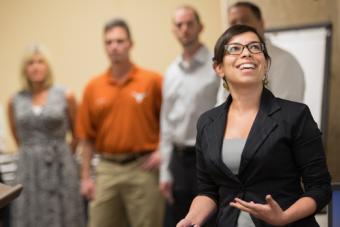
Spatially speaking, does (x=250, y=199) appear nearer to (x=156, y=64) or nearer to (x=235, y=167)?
(x=235, y=167)

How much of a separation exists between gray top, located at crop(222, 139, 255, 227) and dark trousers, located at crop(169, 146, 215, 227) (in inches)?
49.7

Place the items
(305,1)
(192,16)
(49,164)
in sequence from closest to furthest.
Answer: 1. (305,1)
2. (192,16)
3. (49,164)

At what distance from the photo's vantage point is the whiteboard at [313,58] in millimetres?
1950

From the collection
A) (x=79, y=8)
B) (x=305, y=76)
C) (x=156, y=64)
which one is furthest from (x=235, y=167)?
(x=79, y=8)

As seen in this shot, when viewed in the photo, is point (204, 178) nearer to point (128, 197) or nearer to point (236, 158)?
point (236, 158)

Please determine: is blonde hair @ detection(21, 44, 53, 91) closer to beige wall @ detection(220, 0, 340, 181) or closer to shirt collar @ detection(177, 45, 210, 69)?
shirt collar @ detection(177, 45, 210, 69)

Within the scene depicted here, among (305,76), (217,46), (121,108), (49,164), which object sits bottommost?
(49,164)

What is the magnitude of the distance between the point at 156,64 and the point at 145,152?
1.41m

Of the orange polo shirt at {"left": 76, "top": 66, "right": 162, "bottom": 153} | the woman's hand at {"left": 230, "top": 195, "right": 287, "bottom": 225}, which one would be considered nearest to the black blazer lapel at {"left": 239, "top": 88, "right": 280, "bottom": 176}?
the woman's hand at {"left": 230, "top": 195, "right": 287, "bottom": 225}

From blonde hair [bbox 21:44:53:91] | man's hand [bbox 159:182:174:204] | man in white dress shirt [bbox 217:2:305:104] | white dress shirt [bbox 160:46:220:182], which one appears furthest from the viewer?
blonde hair [bbox 21:44:53:91]

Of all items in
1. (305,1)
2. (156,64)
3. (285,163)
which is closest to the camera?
(285,163)

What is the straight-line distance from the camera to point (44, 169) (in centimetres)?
331

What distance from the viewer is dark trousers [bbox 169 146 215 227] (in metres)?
2.82

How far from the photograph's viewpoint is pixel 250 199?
1.50 m
